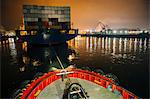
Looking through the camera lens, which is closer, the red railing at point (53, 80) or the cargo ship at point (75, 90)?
the cargo ship at point (75, 90)

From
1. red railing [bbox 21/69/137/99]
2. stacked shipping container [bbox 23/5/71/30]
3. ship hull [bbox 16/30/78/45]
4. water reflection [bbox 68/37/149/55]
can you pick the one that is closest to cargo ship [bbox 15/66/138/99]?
red railing [bbox 21/69/137/99]

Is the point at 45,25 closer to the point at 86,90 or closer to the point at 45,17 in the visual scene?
the point at 45,17

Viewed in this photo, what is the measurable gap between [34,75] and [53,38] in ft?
64.8

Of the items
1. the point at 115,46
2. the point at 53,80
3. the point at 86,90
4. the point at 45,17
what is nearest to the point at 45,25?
the point at 45,17

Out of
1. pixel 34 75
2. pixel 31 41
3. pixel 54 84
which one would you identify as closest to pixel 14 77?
pixel 34 75

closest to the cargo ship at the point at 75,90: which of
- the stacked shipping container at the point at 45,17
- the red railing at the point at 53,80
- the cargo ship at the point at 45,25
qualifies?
the red railing at the point at 53,80

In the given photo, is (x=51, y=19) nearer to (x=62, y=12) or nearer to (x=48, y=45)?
(x=62, y=12)

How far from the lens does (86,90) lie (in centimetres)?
646

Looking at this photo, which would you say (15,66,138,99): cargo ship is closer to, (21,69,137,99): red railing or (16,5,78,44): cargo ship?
(21,69,137,99): red railing

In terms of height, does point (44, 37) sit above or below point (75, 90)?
above

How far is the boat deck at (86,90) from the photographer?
5885 millimetres

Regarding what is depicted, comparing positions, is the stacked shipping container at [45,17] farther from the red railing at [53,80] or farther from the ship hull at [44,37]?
the red railing at [53,80]

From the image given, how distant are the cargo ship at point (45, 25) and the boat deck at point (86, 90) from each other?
2261 cm

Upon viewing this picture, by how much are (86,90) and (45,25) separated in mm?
26904
